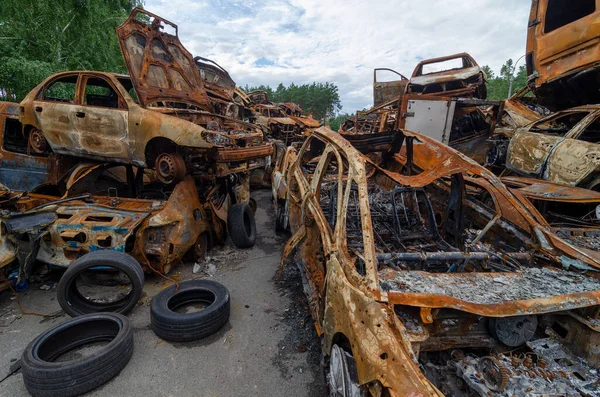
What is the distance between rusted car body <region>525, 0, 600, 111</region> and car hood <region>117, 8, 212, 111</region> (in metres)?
5.91

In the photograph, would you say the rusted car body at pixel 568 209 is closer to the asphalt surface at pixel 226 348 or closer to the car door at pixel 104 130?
the asphalt surface at pixel 226 348

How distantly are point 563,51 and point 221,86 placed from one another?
7.86 metres

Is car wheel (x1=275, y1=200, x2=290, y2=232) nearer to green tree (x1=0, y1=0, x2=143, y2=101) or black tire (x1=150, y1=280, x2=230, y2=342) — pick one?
black tire (x1=150, y1=280, x2=230, y2=342)

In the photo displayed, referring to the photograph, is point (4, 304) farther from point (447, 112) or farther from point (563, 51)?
point (563, 51)

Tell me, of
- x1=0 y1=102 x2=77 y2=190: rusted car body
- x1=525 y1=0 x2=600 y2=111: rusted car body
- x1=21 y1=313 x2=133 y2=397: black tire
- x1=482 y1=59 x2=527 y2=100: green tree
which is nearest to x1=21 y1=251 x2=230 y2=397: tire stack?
x1=21 y1=313 x2=133 y2=397: black tire

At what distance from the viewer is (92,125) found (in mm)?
4223

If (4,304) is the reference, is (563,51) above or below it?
above

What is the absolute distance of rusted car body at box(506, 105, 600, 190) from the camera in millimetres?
4109

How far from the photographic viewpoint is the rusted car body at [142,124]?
158 inches

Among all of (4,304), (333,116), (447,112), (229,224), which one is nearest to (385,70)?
(447,112)

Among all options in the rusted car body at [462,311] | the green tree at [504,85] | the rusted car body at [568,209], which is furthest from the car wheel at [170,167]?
the green tree at [504,85]

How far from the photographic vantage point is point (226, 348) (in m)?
2.76

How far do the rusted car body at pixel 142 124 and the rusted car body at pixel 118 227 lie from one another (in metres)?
0.43

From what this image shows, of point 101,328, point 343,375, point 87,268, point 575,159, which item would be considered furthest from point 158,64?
point 575,159
